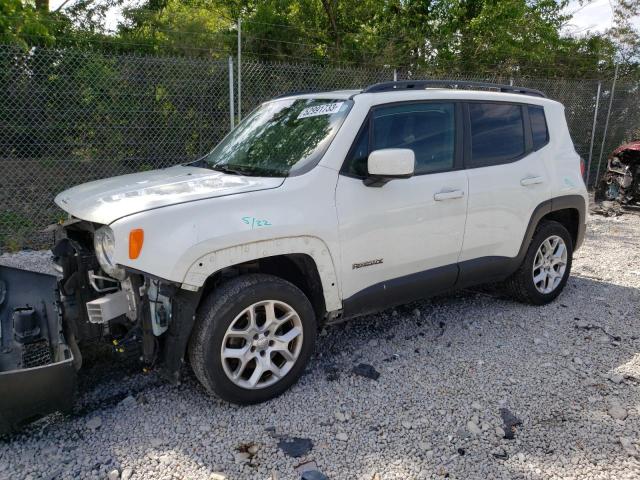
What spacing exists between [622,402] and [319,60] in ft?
30.3

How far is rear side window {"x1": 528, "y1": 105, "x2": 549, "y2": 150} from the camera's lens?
14.8 feet

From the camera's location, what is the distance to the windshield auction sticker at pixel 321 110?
3.58 m

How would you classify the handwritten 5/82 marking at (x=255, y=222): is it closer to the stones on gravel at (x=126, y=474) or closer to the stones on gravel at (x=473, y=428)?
the stones on gravel at (x=126, y=474)

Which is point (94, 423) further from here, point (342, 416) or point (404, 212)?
point (404, 212)

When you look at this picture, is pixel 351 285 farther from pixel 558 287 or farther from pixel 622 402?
pixel 558 287

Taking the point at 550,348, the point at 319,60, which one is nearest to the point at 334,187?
the point at 550,348

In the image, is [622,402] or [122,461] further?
[622,402]

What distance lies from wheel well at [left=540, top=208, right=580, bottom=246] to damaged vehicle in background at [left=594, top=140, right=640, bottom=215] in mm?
5246

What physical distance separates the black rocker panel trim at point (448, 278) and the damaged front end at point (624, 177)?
5737mm

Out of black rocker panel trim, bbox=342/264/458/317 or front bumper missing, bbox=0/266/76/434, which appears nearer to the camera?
front bumper missing, bbox=0/266/76/434

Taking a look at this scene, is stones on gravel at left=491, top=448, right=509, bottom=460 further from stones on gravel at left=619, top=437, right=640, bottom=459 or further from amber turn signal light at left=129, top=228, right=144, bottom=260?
amber turn signal light at left=129, top=228, right=144, bottom=260

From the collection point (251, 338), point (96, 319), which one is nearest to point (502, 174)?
point (251, 338)

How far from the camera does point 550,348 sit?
3973mm

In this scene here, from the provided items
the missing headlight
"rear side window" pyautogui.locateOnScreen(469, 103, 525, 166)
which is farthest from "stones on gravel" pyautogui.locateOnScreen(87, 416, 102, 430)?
"rear side window" pyautogui.locateOnScreen(469, 103, 525, 166)
